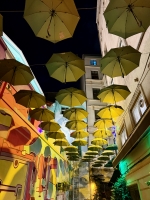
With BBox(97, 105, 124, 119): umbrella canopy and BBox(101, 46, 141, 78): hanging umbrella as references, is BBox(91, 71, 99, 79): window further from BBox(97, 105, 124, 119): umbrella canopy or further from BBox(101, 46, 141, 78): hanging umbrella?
BBox(101, 46, 141, 78): hanging umbrella

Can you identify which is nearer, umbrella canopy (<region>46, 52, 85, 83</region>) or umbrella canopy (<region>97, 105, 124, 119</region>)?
umbrella canopy (<region>46, 52, 85, 83</region>)

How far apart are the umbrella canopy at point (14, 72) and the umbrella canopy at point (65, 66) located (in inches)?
30.5

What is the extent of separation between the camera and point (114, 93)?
5922 millimetres

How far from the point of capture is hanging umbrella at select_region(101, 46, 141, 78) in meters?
4.47

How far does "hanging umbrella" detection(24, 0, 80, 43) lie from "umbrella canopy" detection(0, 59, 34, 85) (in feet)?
3.96

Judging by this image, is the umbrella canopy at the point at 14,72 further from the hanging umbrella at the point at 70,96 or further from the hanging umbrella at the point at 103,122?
the hanging umbrella at the point at 103,122

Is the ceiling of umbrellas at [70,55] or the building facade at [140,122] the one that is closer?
the ceiling of umbrellas at [70,55]

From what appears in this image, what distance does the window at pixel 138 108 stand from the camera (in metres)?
5.78

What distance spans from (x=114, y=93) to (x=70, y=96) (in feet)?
5.91

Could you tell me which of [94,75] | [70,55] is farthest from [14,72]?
[94,75]

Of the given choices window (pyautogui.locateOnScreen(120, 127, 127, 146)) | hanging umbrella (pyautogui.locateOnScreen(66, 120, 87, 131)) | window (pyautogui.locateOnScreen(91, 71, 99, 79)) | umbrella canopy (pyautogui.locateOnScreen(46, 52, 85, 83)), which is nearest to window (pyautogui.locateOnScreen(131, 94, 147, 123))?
window (pyautogui.locateOnScreen(120, 127, 127, 146))

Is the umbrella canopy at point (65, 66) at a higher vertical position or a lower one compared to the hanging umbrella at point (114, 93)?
higher

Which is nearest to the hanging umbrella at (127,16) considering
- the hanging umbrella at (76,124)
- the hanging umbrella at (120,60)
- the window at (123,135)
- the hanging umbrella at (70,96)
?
the hanging umbrella at (120,60)

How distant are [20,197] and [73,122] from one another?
3.96 meters
